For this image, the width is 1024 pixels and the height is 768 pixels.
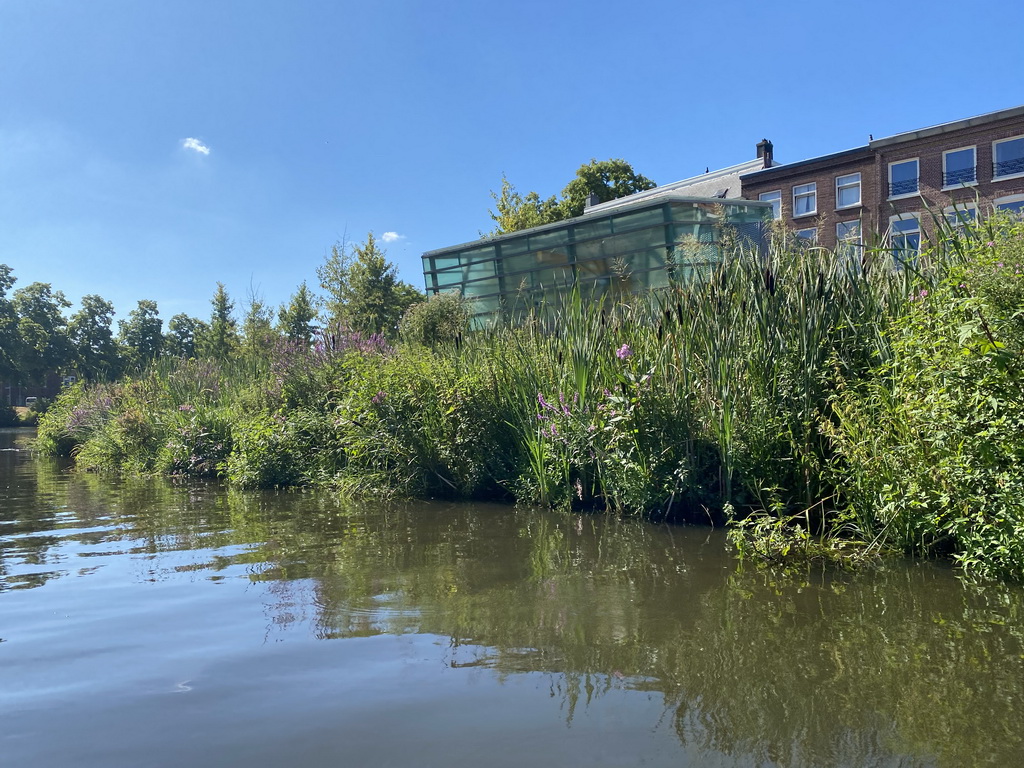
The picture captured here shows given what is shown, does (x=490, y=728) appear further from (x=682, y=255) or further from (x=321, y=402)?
(x=321, y=402)

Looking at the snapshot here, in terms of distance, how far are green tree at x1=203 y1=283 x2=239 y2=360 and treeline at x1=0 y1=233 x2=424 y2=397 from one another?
46 mm

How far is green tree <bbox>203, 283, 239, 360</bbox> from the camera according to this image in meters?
26.9

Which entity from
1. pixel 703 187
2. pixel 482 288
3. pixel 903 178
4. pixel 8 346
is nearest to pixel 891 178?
pixel 903 178

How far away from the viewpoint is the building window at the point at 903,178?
95.3 feet

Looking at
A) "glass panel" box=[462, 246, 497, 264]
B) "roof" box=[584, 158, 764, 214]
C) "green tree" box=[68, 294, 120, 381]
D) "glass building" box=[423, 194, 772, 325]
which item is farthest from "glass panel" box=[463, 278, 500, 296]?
"green tree" box=[68, 294, 120, 381]

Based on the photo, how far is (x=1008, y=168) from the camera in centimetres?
2694

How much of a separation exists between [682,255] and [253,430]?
7.01m

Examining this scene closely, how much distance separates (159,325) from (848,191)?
55.0 metres

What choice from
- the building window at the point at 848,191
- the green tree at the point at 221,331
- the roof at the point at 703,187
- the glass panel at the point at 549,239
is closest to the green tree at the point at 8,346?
the green tree at the point at 221,331

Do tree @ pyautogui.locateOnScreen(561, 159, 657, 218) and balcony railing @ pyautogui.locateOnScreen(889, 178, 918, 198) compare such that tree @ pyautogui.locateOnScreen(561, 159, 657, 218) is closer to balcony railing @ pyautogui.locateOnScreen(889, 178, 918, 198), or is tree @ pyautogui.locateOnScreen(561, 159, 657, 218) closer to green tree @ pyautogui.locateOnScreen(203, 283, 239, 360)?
balcony railing @ pyautogui.locateOnScreen(889, 178, 918, 198)

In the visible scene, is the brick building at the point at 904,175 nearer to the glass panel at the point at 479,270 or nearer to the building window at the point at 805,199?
the building window at the point at 805,199

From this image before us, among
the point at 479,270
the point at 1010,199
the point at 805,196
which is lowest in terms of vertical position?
the point at 479,270

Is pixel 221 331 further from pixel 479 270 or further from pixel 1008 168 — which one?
pixel 1008 168

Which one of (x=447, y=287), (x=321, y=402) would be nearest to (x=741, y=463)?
(x=321, y=402)
